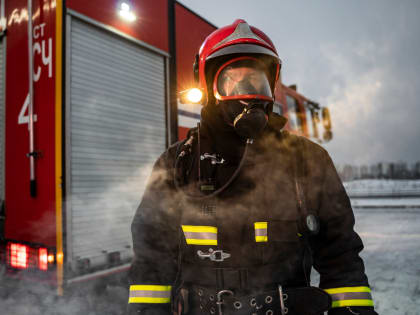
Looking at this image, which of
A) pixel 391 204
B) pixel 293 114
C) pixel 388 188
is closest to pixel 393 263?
pixel 293 114

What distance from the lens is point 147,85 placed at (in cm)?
354

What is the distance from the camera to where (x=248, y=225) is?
120cm

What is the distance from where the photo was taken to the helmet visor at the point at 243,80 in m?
1.34

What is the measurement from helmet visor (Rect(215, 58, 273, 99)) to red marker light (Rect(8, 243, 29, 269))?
2452mm

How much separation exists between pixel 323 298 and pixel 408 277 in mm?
3766

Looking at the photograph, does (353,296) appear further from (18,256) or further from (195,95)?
(18,256)

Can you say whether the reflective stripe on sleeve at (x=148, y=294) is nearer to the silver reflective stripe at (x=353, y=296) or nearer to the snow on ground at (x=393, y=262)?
the silver reflective stripe at (x=353, y=296)

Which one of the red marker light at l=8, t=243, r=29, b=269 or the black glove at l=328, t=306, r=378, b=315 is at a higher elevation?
the black glove at l=328, t=306, r=378, b=315

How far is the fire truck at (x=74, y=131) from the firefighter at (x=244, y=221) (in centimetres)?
158

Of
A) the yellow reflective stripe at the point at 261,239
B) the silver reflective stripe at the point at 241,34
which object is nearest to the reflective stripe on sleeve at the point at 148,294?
the yellow reflective stripe at the point at 261,239

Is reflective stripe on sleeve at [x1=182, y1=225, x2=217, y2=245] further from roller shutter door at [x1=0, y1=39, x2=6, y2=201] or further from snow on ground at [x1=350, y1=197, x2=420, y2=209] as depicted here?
snow on ground at [x1=350, y1=197, x2=420, y2=209]

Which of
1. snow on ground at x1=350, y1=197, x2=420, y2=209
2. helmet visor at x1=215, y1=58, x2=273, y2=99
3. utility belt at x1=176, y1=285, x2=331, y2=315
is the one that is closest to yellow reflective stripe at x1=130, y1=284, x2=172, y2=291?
utility belt at x1=176, y1=285, x2=331, y2=315

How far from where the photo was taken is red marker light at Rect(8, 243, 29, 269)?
8.81 feet

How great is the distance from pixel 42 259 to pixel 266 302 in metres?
2.19
